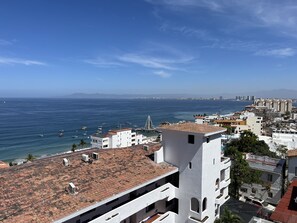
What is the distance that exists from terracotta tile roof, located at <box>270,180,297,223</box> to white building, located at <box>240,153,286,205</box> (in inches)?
571

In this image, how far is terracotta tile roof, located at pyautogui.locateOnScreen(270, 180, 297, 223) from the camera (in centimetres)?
1700

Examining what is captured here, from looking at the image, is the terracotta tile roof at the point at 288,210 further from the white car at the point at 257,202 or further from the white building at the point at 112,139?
the white building at the point at 112,139

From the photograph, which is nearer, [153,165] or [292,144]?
[153,165]

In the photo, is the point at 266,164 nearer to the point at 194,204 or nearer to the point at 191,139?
the point at 194,204

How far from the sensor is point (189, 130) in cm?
2081

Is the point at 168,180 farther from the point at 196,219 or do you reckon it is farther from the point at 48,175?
the point at 48,175

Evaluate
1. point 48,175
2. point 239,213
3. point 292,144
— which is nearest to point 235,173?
point 239,213

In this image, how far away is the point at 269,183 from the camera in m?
33.3

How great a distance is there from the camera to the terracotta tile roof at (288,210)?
17002mm

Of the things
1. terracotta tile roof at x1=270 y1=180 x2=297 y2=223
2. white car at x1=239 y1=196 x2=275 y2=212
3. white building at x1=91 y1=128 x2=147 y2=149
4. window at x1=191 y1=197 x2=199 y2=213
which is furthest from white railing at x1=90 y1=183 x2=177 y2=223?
white building at x1=91 y1=128 x2=147 y2=149

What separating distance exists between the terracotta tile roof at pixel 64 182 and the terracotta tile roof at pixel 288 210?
857 cm

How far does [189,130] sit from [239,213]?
1108cm

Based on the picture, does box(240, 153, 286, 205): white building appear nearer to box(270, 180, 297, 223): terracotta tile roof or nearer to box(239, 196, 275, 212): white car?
box(239, 196, 275, 212): white car

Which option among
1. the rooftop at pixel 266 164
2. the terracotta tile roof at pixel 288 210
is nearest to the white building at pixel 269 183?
the rooftop at pixel 266 164
